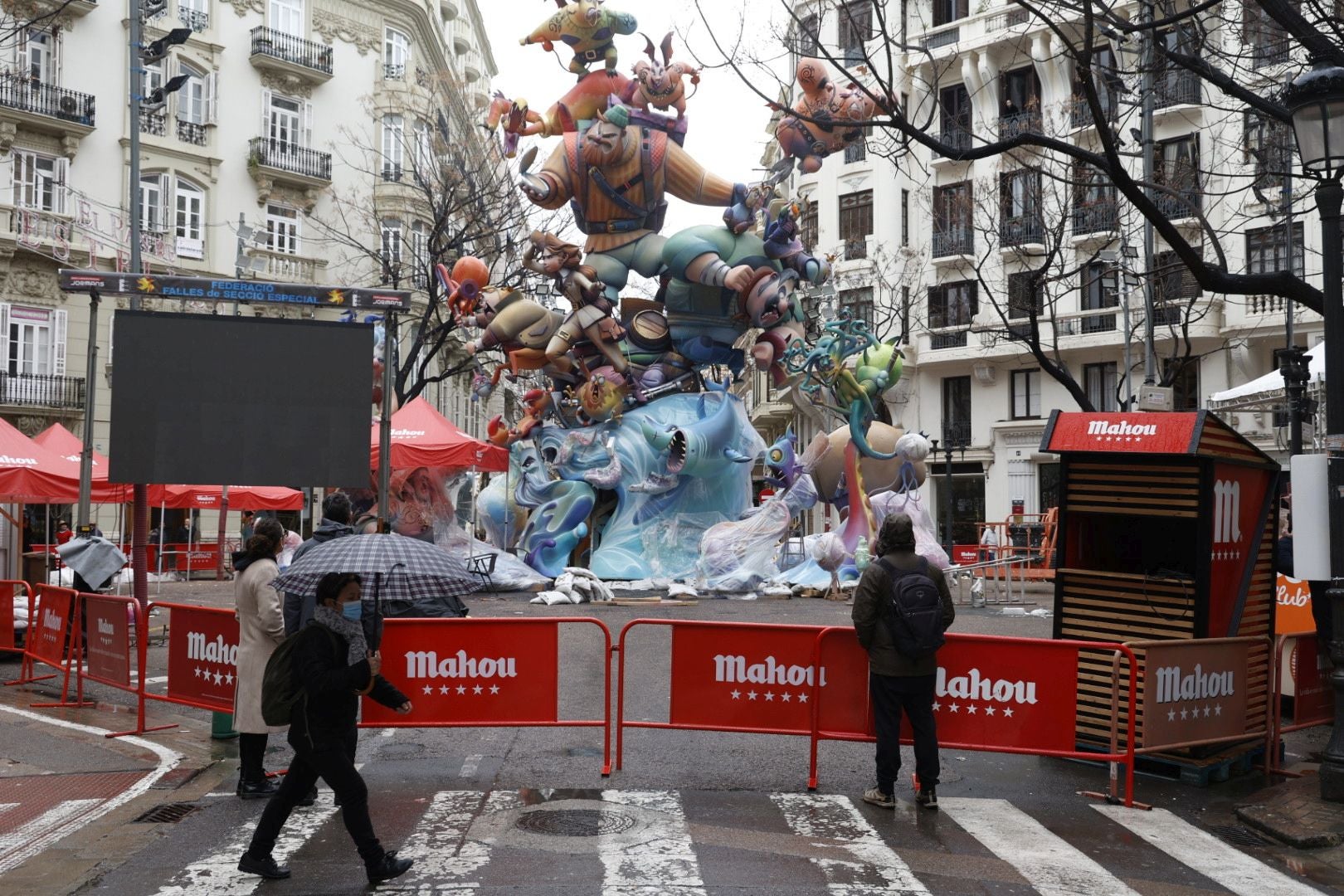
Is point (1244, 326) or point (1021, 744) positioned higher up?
point (1244, 326)

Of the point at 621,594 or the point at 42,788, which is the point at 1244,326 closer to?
the point at 621,594

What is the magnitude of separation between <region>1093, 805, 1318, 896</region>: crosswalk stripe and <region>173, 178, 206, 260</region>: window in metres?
34.1

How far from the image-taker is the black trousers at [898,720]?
302 inches

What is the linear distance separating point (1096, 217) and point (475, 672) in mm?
28733

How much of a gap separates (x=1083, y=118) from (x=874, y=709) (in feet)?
96.8

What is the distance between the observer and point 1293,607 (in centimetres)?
1277

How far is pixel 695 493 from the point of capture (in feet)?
80.0

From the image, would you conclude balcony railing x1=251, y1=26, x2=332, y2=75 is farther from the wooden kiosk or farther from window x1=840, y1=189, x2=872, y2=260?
the wooden kiosk

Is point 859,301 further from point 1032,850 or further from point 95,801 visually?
point 95,801

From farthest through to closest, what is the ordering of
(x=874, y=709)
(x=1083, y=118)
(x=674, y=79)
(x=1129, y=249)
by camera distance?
(x=1083, y=118), (x=1129, y=249), (x=674, y=79), (x=874, y=709)

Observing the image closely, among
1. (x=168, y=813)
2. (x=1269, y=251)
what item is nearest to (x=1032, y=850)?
(x=168, y=813)

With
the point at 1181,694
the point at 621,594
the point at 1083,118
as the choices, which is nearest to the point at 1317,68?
the point at 1181,694

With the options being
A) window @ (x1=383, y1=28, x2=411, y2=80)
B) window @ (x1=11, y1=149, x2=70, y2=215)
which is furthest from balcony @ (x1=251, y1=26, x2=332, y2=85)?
window @ (x1=11, y1=149, x2=70, y2=215)

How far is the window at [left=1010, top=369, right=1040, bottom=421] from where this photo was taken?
42156 millimetres
